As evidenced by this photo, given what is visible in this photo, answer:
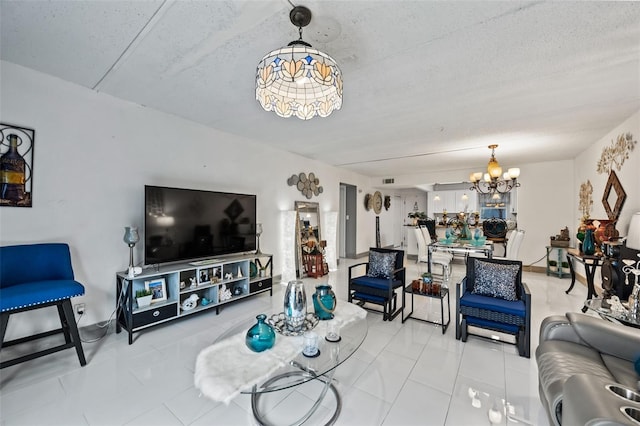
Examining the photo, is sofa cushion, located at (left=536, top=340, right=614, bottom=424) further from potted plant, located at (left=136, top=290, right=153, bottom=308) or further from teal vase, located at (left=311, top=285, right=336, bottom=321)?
potted plant, located at (left=136, top=290, right=153, bottom=308)

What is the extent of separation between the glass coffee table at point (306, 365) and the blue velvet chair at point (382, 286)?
114cm

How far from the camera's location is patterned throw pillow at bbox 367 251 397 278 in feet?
10.8

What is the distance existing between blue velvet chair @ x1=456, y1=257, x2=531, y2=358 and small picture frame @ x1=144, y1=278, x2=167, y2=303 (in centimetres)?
313

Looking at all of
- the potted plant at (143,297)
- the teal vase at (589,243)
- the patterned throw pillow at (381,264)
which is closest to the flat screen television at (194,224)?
the potted plant at (143,297)

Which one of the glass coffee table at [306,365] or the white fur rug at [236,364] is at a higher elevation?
the white fur rug at [236,364]

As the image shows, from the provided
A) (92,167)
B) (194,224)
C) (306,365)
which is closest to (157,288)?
(194,224)

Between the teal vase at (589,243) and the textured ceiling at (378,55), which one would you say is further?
the teal vase at (589,243)

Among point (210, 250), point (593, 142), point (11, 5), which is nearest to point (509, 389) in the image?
point (210, 250)

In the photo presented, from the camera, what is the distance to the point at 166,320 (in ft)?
9.08

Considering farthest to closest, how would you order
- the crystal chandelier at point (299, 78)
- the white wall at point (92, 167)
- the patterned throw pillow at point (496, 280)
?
1. the patterned throw pillow at point (496, 280)
2. the white wall at point (92, 167)
3. the crystal chandelier at point (299, 78)

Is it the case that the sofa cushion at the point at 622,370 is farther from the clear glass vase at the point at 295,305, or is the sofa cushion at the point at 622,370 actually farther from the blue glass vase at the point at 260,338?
the blue glass vase at the point at 260,338

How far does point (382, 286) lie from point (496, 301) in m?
1.11

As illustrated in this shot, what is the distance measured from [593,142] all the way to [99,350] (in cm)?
700

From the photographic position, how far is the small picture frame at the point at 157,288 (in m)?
2.78
